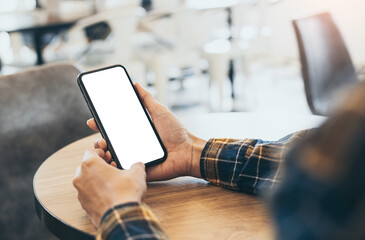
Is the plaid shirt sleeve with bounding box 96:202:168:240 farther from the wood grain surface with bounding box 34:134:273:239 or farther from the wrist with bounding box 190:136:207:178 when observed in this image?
the wrist with bounding box 190:136:207:178

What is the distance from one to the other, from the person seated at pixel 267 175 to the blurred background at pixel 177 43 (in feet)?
7.62

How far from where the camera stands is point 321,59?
214cm

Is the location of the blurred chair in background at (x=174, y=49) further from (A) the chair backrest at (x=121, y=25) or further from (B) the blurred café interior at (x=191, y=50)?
(A) the chair backrest at (x=121, y=25)

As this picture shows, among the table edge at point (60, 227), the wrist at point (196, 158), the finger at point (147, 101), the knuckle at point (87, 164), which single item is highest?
the finger at point (147, 101)

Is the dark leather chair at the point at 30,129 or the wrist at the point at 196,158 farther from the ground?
the wrist at the point at 196,158

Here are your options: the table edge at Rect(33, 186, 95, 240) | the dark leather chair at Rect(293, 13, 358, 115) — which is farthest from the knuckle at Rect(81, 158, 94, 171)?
the dark leather chair at Rect(293, 13, 358, 115)

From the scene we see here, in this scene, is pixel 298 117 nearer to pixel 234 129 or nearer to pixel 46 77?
pixel 234 129

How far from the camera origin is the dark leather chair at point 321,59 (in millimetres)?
2066

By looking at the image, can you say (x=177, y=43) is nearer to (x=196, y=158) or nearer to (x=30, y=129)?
(x=30, y=129)

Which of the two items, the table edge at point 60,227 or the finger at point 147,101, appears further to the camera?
the finger at point 147,101

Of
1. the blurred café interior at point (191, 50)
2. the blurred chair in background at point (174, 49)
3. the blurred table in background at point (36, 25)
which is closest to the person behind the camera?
the blurred café interior at point (191, 50)

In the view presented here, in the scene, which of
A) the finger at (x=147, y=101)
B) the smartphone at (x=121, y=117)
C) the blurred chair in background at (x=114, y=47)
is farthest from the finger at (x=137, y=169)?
the blurred chair in background at (x=114, y=47)

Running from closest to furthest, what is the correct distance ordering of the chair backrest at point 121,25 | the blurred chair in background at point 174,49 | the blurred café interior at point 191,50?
the blurred café interior at point 191,50, the chair backrest at point 121,25, the blurred chair in background at point 174,49

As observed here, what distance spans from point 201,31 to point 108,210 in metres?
3.27
